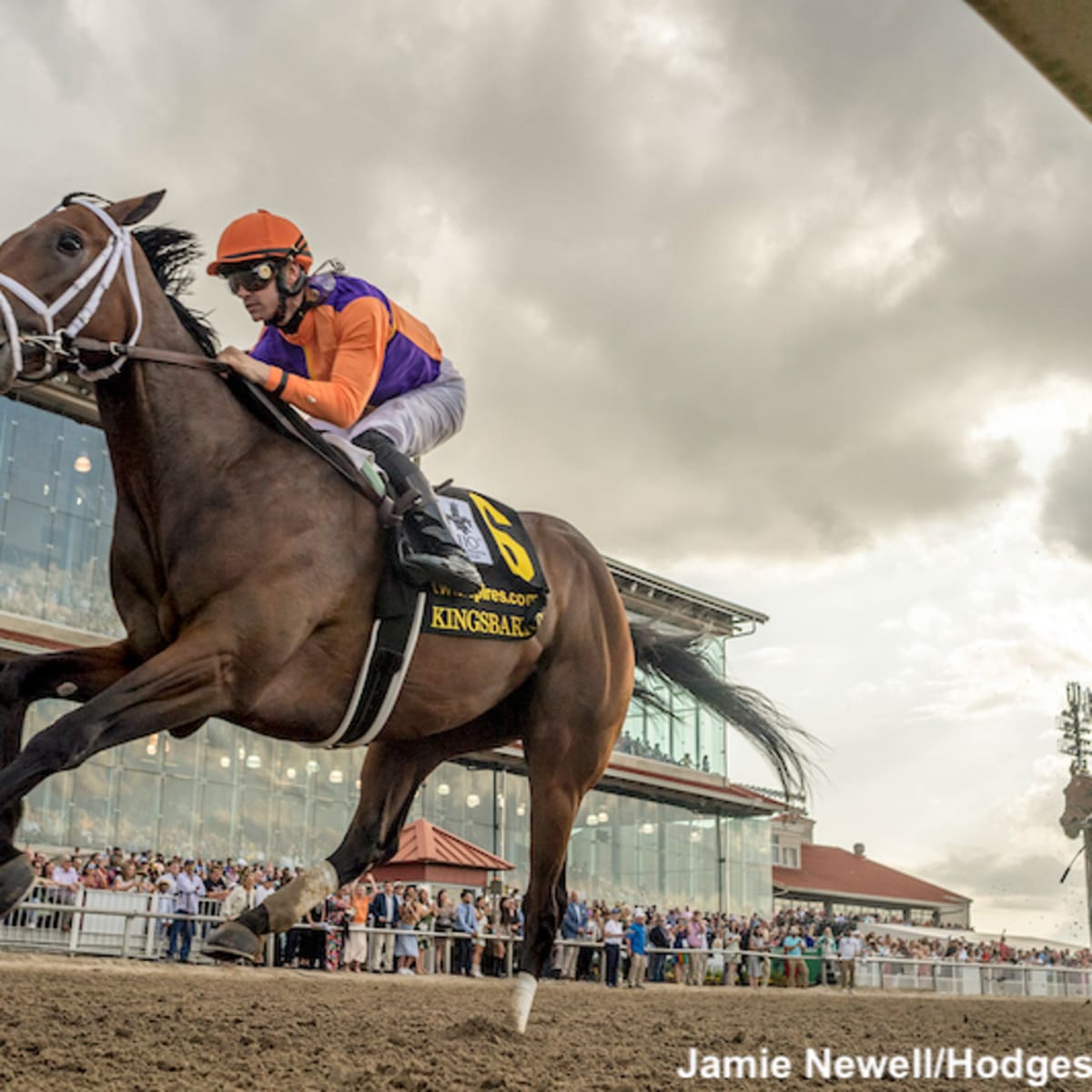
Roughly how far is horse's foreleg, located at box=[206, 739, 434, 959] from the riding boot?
1164mm

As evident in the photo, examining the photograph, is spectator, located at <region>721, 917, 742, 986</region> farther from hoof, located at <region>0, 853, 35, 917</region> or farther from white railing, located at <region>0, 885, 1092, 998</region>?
hoof, located at <region>0, 853, 35, 917</region>

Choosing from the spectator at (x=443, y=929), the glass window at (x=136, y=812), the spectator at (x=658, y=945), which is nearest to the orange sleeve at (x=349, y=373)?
the spectator at (x=443, y=929)

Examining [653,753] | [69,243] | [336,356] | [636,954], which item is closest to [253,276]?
[336,356]

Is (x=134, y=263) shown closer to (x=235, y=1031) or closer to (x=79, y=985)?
(x=235, y=1031)

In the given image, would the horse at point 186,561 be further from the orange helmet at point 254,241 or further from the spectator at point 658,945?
the spectator at point 658,945

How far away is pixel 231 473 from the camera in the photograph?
456 centimetres

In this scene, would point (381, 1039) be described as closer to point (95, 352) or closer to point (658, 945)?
point (95, 352)

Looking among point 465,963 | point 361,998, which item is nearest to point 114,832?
point 465,963

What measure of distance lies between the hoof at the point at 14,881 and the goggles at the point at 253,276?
2.31 m

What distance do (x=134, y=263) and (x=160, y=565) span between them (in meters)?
1.17

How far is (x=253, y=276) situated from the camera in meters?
4.88

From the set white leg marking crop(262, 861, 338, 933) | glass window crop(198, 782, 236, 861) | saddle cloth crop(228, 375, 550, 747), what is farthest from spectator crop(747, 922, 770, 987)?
saddle cloth crop(228, 375, 550, 747)

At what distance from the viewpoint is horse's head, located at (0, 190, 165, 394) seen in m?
4.12

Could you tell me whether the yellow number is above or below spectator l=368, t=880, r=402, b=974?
above
